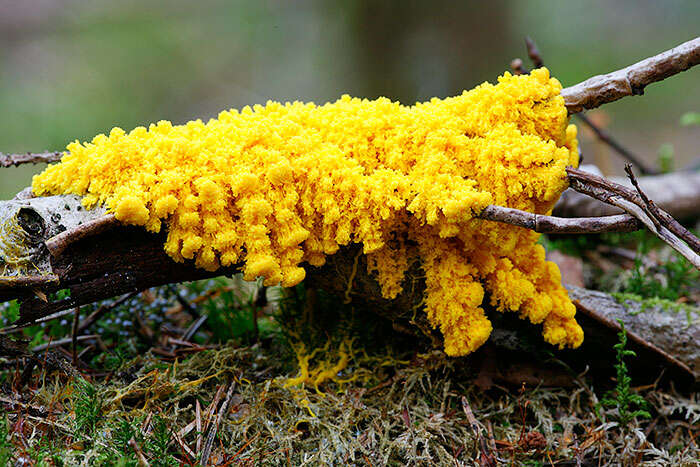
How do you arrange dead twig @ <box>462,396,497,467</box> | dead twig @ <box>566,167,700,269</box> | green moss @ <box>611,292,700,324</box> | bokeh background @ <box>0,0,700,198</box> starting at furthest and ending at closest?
bokeh background @ <box>0,0,700,198</box>, green moss @ <box>611,292,700,324</box>, dead twig @ <box>462,396,497,467</box>, dead twig @ <box>566,167,700,269</box>

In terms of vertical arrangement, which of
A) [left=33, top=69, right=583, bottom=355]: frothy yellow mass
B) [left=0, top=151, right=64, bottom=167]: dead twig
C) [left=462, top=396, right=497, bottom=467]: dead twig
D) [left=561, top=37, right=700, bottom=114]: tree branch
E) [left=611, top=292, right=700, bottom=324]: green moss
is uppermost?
[left=561, top=37, right=700, bottom=114]: tree branch

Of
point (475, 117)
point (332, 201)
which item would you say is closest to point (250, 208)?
point (332, 201)

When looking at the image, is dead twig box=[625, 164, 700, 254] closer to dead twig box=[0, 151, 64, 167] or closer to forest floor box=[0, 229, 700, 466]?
forest floor box=[0, 229, 700, 466]

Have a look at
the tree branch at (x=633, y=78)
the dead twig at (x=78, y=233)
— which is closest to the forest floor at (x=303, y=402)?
the dead twig at (x=78, y=233)

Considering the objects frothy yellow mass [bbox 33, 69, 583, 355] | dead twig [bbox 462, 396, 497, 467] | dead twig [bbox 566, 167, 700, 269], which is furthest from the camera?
dead twig [bbox 462, 396, 497, 467]

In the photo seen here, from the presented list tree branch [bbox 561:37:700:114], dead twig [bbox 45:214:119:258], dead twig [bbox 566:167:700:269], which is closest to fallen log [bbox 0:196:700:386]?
dead twig [bbox 45:214:119:258]

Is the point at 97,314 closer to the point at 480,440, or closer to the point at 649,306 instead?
the point at 480,440

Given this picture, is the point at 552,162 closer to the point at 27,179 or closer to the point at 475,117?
the point at 475,117
